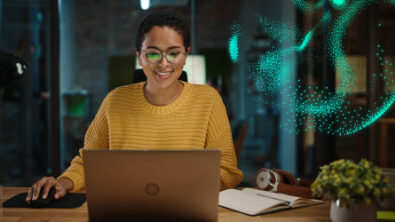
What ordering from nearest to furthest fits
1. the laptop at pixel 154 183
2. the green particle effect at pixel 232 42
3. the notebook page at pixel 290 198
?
the laptop at pixel 154 183 → the notebook page at pixel 290 198 → the green particle effect at pixel 232 42

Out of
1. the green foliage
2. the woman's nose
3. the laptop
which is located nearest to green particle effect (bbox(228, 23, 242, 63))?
the woman's nose

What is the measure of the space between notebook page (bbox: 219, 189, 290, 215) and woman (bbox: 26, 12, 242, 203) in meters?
0.19

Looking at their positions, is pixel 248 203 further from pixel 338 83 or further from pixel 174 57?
pixel 338 83

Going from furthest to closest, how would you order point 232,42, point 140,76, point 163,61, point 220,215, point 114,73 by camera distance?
point 114,73
point 232,42
point 140,76
point 163,61
point 220,215

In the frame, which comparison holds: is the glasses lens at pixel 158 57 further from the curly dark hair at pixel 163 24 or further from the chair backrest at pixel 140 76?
the chair backrest at pixel 140 76

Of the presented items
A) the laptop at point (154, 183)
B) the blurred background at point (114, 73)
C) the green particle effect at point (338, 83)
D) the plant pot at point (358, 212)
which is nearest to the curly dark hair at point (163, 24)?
the laptop at point (154, 183)

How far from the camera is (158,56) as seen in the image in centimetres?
157

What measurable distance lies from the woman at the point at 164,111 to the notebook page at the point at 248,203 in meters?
0.19

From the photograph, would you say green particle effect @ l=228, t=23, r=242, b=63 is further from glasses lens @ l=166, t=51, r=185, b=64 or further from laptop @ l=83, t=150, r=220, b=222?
laptop @ l=83, t=150, r=220, b=222

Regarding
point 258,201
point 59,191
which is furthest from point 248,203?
point 59,191

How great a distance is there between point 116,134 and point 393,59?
2.69 m

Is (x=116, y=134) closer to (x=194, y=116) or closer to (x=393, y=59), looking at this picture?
(x=194, y=116)

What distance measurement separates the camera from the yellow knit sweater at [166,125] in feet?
5.30

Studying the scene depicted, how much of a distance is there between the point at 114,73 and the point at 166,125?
10.6 feet
